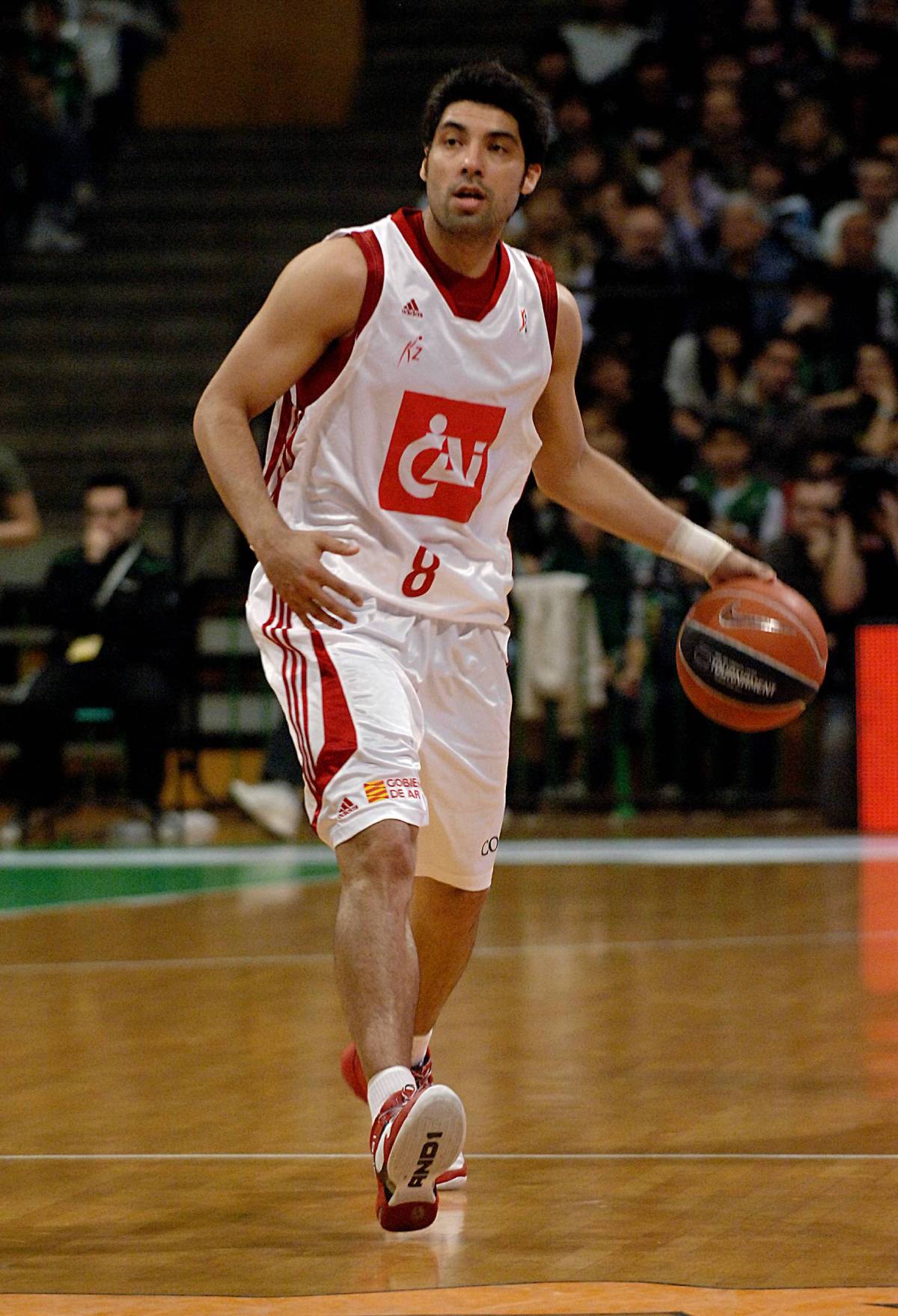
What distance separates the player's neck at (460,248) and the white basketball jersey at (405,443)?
45 mm

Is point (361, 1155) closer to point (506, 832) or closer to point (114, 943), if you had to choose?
point (114, 943)

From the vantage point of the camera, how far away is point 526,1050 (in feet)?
16.3

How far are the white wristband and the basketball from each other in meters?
0.06

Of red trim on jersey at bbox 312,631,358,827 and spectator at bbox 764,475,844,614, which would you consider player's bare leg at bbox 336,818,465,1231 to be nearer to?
red trim on jersey at bbox 312,631,358,827

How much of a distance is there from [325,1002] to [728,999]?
1.04 m

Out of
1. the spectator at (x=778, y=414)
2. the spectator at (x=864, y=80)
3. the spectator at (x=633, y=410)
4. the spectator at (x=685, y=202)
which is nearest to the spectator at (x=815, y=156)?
the spectator at (x=864, y=80)

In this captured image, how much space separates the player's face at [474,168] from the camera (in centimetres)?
384

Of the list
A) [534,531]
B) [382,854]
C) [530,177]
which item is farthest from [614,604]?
[382,854]

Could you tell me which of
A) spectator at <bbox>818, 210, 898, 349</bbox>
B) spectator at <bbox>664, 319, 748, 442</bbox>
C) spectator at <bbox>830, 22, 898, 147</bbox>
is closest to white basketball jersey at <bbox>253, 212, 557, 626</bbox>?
spectator at <bbox>664, 319, 748, 442</bbox>

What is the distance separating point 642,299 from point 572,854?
4.24 m

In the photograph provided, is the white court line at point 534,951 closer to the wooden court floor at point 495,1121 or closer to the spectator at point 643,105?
the wooden court floor at point 495,1121

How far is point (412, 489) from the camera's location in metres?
3.83

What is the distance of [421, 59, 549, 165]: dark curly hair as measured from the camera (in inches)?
152

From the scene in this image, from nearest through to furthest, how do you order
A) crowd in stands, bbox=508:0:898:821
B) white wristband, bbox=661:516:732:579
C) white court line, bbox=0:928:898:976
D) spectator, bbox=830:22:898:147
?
white wristband, bbox=661:516:732:579 → white court line, bbox=0:928:898:976 → crowd in stands, bbox=508:0:898:821 → spectator, bbox=830:22:898:147
